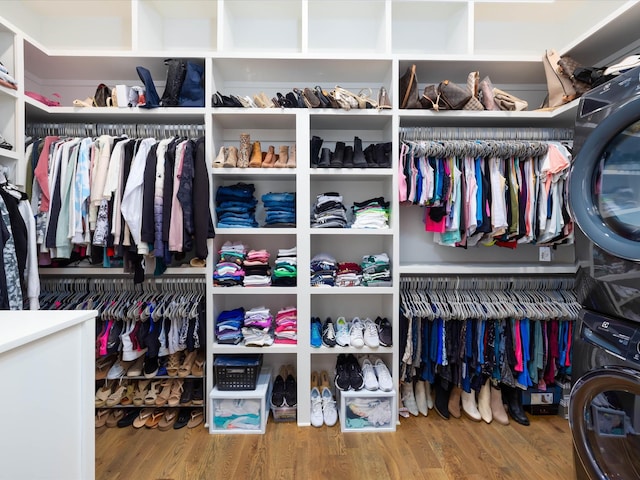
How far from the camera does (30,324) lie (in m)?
0.89

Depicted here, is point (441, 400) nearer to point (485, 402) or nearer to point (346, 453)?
point (485, 402)

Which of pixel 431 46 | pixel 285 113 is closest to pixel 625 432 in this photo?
pixel 285 113

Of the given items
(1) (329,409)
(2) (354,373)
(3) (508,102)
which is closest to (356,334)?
(2) (354,373)

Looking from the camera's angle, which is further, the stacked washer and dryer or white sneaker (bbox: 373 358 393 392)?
white sneaker (bbox: 373 358 393 392)

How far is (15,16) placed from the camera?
2.08 metres

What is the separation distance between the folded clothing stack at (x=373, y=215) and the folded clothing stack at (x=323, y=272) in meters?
0.30

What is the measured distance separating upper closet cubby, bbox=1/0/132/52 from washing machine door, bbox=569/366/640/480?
130 inches

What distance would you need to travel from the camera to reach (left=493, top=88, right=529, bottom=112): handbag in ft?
6.48

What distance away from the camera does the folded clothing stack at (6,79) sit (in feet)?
5.21

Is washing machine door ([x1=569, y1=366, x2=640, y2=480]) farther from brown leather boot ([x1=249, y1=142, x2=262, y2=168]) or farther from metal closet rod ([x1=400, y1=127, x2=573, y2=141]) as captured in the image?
brown leather boot ([x1=249, y1=142, x2=262, y2=168])

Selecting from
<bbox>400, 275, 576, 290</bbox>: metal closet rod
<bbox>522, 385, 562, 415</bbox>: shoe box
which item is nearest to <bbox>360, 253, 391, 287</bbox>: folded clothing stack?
<bbox>400, 275, 576, 290</bbox>: metal closet rod

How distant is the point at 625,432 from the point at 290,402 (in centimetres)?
158

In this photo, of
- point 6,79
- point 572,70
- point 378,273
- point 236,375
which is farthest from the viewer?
point 378,273

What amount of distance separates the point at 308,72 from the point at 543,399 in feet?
8.86
